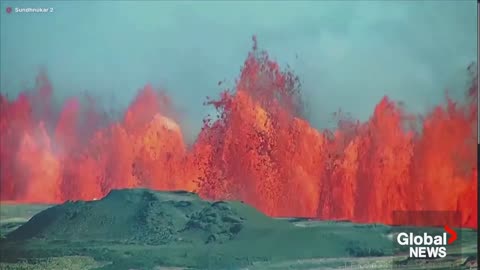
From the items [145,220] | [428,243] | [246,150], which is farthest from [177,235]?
[428,243]

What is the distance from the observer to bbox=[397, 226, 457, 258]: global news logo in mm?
5875

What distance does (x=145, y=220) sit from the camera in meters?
6.05

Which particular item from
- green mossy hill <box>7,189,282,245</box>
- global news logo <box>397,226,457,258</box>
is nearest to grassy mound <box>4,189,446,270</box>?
green mossy hill <box>7,189,282,245</box>

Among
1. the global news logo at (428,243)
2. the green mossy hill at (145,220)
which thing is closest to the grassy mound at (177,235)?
the green mossy hill at (145,220)

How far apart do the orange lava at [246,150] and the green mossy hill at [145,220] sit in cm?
9

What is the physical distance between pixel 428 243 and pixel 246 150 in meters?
1.66

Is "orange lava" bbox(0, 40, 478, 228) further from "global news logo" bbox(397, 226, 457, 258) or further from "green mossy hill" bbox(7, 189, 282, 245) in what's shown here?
"global news logo" bbox(397, 226, 457, 258)

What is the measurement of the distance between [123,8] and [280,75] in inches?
56.7

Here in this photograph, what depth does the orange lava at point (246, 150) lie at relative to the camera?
5988 millimetres

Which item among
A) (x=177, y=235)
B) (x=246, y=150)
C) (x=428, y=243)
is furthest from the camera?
(x=246, y=150)

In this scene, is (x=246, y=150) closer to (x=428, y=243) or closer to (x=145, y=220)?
(x=145, y=220)

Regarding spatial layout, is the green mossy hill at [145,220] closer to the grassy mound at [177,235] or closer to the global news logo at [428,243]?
the grassy mound at [177,235]

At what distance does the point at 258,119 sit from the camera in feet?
20.2

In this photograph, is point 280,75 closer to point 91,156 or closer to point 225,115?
point 225,115
